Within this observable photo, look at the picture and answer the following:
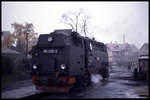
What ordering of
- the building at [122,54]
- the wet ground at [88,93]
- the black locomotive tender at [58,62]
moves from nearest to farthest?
the wet ground at [88,93]
the black locomotive tender at [58,62]
the building at [122,54]

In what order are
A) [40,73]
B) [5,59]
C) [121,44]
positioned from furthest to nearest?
[121,44] → [5,59] → [40,73]

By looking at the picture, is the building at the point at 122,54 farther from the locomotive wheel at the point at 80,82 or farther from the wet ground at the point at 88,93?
the locomotive wheel at the point at 80,82

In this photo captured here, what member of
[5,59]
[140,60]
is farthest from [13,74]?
[140,60]

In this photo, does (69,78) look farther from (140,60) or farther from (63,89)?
(140,60)

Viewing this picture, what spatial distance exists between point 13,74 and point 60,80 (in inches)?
474

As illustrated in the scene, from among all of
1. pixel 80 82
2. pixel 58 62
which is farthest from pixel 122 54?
pixel 58 62

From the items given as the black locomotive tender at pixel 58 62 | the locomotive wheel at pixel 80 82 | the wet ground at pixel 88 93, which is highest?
the black locomotive tender at pixel 58 62

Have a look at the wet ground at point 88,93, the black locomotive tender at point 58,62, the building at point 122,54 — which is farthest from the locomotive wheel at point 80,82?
the building at point 122,54

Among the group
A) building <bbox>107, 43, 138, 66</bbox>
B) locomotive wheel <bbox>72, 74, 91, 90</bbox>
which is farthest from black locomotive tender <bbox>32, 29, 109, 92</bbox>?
building <bbox>107, 43, 138, 66</bbox>

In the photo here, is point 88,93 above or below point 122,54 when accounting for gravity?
below

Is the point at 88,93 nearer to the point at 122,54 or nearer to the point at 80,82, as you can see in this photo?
the point at 80,82

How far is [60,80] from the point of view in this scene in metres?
10.6

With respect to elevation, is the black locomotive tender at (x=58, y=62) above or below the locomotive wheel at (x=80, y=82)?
above

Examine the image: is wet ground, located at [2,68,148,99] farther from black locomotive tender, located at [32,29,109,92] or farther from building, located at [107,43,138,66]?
building, located at [107,43,138,66]
